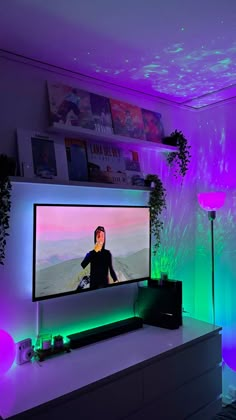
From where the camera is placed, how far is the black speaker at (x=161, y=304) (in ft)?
7.86

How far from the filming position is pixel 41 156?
207 centimetres

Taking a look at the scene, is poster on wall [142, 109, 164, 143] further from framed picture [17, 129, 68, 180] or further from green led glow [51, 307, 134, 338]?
green led glow [51, 307, 134, 338]

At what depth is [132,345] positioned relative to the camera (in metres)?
2.12

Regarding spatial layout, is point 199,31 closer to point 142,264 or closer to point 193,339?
point 142,264

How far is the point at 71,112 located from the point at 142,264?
1268mm

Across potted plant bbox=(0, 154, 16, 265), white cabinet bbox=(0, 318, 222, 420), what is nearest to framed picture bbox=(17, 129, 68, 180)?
potted plant bbox=(0, 154, 16, 265)

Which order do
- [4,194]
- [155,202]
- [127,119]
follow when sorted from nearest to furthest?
[4,194] < [127,119] < [155,202]

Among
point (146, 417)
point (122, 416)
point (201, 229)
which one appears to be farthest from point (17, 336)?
point (201, 229)

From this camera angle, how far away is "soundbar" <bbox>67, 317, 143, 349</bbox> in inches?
82.6

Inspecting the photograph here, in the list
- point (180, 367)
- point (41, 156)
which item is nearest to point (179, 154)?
point (41, 156)

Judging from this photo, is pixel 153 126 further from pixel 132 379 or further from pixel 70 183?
pixel 132 379

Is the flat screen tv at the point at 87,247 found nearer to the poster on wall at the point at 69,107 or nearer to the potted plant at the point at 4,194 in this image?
the potted plant at the point at 4,194

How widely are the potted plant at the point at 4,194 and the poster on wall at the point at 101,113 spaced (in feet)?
2.43

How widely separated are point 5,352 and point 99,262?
0.86m
